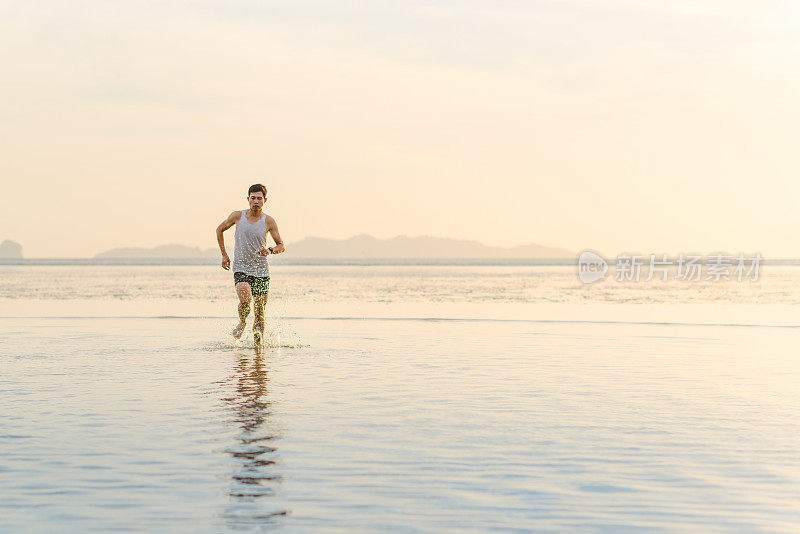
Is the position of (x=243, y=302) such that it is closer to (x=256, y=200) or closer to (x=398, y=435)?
(x=256, y=200)

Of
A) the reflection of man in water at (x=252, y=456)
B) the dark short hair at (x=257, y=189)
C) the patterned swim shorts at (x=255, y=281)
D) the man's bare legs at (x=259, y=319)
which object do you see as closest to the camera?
the reflection of man in water at (x=252, y=456)

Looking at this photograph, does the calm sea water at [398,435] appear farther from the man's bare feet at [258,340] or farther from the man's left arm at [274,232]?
the man's left arm at [274,232]

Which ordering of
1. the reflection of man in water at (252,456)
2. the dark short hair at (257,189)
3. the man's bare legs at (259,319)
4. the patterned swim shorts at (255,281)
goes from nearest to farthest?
the reflection of man in water at (252,456), the dark short hair at (257,189), the patterned swim shorts at (255,281), the man's bare legs at (259,319)

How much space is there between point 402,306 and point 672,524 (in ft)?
65.2

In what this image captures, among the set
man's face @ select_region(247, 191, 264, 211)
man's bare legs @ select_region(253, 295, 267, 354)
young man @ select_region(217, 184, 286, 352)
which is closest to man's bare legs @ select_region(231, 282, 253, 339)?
young man @ select_region(217, 184, 286, 352)

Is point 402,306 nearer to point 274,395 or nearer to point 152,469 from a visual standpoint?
point 274,395

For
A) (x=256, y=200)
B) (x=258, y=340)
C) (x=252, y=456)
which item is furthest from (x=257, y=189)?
(x=252, y=456)

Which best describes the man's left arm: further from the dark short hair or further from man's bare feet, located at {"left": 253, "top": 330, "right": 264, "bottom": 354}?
man's bare feet, located at {"left": 253, "top": 330, "right": 264, "bottom": 354}

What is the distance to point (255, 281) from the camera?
1322cm

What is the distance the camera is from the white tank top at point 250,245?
13.0 m

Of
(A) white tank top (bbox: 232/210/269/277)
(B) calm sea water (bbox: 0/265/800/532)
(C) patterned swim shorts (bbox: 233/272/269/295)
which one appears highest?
(A) white tank top (bbox: 232/210/269/277)

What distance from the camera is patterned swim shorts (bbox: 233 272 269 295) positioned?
Result: 1315 centimetres

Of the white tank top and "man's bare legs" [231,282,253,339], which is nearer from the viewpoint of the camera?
the white tank top

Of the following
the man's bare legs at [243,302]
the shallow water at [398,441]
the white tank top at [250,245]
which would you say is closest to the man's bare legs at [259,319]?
the man's bare legs at [243,302]
